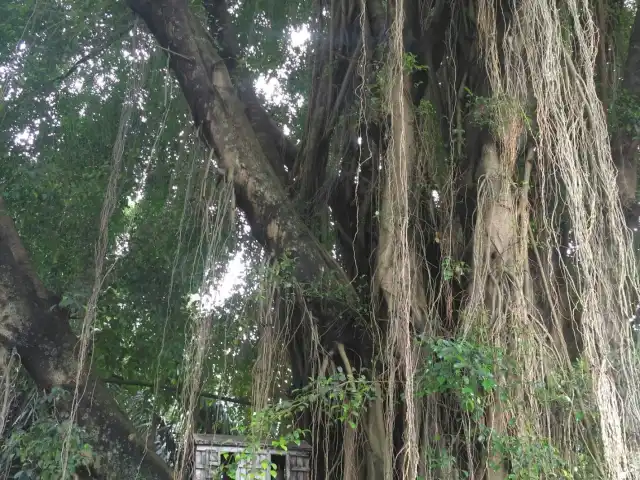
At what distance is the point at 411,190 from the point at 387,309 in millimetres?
633

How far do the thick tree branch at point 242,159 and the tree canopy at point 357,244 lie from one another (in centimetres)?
1

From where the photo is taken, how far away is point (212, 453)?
2898mm

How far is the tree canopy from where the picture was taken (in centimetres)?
261

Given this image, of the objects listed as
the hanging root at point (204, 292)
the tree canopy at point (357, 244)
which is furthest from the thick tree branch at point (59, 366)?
the hanging root at point (204, 292)

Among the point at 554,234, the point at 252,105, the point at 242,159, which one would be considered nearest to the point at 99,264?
the point at 242,159

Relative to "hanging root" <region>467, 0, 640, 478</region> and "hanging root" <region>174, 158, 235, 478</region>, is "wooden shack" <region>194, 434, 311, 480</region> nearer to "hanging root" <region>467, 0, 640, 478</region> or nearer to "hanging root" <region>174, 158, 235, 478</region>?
"hanging root" <region>174, 158, 235, 478</region>

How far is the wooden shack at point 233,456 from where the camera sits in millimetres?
2852

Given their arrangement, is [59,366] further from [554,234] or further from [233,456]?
[554,234]

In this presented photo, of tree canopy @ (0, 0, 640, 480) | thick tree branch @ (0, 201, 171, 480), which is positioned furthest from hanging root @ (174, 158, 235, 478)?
thick tree branch @ (0, 201, 171, 480)

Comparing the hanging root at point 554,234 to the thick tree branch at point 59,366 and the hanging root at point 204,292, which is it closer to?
the hanging root at point 204,292

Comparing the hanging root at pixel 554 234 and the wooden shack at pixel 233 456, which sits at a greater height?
the hanging root at pixel 554 234

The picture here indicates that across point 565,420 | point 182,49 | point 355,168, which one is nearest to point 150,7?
point 182,49

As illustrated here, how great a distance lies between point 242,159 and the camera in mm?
3180

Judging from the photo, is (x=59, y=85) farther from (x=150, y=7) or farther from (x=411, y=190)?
(x=411, y=190)
